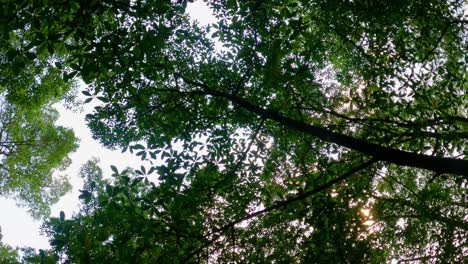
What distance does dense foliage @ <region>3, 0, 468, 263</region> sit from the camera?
499 cm

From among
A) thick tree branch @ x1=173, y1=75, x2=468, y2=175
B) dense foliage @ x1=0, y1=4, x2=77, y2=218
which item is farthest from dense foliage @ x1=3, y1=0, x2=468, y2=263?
dense foliage @ x1=0, y1=4, x2=77, y2=218

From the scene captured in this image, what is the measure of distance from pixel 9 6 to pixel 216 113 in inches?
160

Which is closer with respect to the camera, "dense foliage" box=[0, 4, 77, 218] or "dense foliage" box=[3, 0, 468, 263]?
"dense foliage" box=[3, 0, 468, 263]

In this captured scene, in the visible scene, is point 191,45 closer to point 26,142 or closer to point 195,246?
point 195,246

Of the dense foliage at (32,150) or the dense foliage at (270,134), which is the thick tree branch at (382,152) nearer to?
the dense foliage at (270,134)

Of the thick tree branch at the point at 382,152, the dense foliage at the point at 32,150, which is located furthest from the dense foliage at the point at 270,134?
the dense foliage at the point at 32,150

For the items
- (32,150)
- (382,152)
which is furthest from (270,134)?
(32,150)

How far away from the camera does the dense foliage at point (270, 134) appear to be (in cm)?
499

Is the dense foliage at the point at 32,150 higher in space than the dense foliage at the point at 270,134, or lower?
higher

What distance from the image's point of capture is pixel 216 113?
7367 mm

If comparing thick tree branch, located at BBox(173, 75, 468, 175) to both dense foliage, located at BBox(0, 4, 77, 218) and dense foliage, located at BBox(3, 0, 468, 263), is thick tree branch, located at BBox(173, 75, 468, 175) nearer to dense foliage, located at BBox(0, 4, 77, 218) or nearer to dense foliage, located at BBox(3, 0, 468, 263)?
dense foliage, located at BBox(3, 0, 468, 263)

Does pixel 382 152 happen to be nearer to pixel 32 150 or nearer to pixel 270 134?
pixel 270 134

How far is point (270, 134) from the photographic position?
25.0 ft

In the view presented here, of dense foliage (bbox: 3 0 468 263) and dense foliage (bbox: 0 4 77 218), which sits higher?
dense foliage (bbox: 0 4 77 218)
